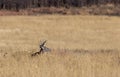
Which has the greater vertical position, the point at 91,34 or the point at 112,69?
the point at 112,69

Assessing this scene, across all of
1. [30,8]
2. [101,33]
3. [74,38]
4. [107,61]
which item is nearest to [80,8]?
[30,8]

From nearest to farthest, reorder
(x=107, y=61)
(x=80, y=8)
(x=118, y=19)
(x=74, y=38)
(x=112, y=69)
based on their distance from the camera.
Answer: (x=112, y=69) → (x=107, y=61) → (x=74, y=38) → (x=118, y=19) → (x=80, y=8)

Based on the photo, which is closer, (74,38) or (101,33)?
(74,38)

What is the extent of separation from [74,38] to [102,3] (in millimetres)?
25573

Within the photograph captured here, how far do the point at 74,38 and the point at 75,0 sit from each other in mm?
25329

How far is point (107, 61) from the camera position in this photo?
10352 millimetres

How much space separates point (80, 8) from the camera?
5278 cm

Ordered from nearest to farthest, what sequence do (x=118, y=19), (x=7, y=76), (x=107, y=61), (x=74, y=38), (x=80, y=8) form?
(x=7, y=76)
(x=107, y=61)
(x=74, y=38)
(x=118, y=19)
(x=80, y=8)

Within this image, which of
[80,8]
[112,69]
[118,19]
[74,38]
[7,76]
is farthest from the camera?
[80,8]

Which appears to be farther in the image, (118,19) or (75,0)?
(75,0)

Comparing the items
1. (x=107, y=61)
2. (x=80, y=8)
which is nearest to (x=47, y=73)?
(x=107, y=61)

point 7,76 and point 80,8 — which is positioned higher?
point 7,76

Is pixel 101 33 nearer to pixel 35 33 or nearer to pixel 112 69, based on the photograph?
pixel 35 33

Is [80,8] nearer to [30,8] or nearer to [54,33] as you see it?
[30,8]
